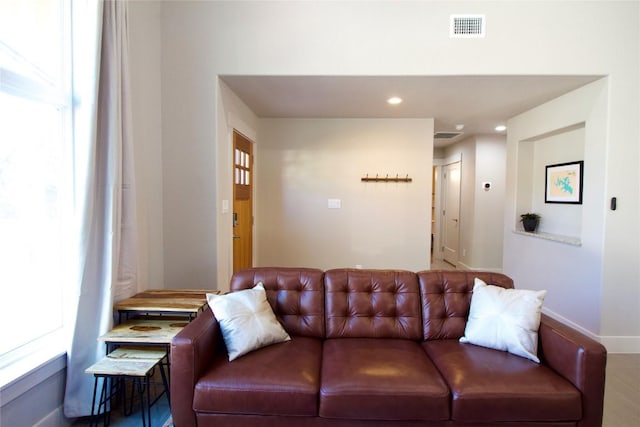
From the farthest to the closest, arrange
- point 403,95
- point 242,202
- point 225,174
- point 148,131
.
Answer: point 242,202 < point 403,95 < point 225,174 < point 148,131

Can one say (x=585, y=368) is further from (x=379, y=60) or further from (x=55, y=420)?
(x=55, y=420)

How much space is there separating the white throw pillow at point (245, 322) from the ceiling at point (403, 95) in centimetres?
201

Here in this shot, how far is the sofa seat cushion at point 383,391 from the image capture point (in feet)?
4.44

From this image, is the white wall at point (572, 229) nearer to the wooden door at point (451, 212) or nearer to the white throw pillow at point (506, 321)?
the white throw pillow at point (506, 321)

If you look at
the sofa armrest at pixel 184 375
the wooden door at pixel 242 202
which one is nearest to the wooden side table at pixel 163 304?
the sofa armrest at pixel 184 375

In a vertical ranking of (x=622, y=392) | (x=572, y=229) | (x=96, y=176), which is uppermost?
(x=96, y=176)

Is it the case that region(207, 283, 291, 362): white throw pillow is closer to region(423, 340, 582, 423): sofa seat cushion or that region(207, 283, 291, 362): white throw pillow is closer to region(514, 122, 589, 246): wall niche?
region(423, 340, 582, 423): sofa seat cushion

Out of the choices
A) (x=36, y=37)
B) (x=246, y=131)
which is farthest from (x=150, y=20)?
(x=246, y=131)

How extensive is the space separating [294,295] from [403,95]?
2437 mm

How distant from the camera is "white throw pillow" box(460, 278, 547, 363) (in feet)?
5.24

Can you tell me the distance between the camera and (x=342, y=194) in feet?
13.9

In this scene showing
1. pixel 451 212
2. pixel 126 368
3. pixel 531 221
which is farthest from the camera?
pixel 451 212

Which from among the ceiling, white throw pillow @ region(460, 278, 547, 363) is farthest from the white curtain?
white throw pillow @ region(460, 278, 547, 363)

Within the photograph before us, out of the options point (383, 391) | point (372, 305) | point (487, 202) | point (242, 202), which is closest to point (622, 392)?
point (372, 305)
